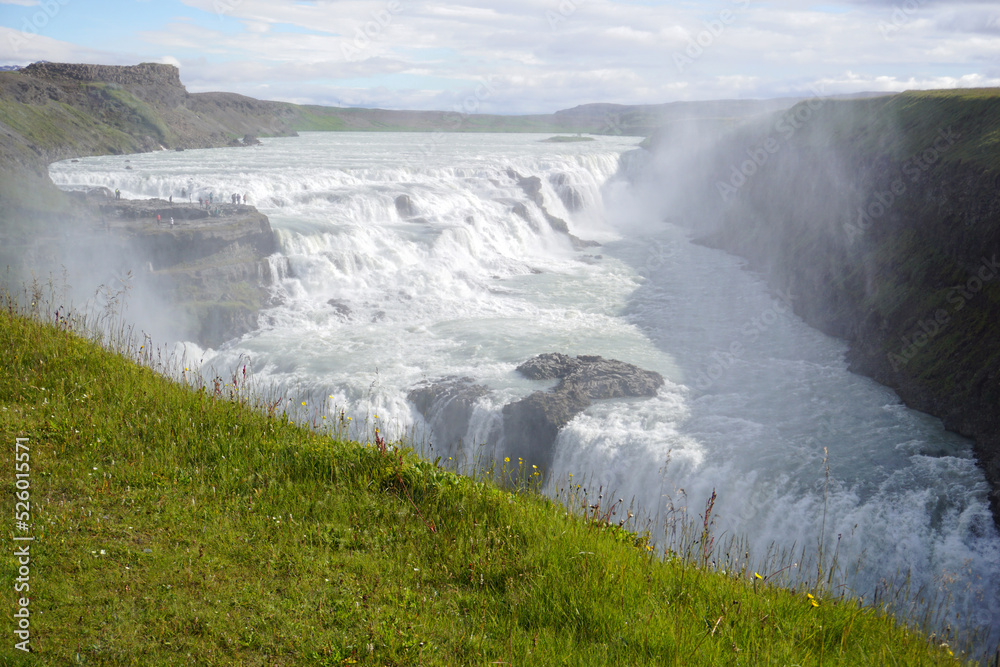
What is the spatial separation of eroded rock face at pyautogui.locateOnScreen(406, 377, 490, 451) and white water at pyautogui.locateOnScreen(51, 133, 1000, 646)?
0.31 metres

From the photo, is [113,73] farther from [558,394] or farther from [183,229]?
[558,394]

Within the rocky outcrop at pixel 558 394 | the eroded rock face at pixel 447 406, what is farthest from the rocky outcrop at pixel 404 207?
the eroded rock face at pixel 447 406

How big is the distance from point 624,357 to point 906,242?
10.4 metres

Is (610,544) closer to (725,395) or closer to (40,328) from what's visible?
(40,328)

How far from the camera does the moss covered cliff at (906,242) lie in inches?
640

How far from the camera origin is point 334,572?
13.4ft

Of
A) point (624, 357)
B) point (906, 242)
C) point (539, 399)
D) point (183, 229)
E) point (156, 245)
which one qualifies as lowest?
point (539, 399)

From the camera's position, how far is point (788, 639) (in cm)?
378

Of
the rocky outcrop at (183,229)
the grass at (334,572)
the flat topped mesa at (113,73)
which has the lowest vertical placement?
the grass at (334,572)

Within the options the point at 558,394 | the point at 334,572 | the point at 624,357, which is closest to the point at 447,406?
the point at 558,394

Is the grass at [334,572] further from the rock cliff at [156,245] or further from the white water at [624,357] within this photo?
the rock cliff at [156,245]

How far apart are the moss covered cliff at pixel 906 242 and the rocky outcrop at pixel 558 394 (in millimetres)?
7263

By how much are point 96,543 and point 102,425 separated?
1652 millimetres

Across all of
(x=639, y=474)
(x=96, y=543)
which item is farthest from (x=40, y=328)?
(x=639, y=474)
